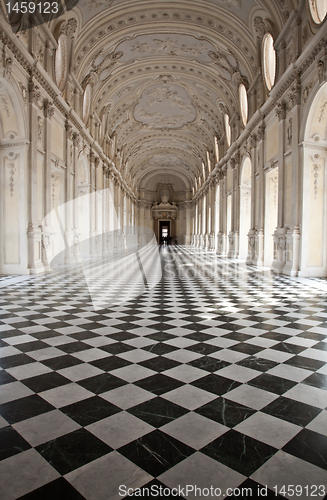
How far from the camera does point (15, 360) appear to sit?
3676 mm

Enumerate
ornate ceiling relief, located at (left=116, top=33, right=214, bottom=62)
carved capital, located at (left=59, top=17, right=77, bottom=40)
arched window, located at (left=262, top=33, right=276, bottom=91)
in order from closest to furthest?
carved capital, located at (left=59, top=17, right=77, bottom=40) < arched window, located at (left=262, top=33, right=276, bottom=91) < ornate ceiling relief, located at (left=116, top=33, right=214, bottom=62)

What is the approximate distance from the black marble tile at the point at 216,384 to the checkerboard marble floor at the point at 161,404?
0.06 feet

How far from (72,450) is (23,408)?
759 millimetres

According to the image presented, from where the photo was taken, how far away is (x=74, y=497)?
1705 millimetres

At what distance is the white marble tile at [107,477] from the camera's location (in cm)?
174

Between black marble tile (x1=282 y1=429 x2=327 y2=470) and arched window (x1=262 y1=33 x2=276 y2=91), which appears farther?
arched window (x1=262 y1=33 x2=276 y2=91)

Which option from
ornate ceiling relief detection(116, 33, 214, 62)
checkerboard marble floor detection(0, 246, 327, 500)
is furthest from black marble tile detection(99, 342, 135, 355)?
ornate ceiling relief detection(116, 33, 214, 62)

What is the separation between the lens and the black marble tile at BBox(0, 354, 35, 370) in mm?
3529

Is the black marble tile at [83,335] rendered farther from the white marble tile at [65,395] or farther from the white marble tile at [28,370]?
the white marble tile at [65,395]

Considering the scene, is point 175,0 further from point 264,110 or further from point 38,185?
point 38,185

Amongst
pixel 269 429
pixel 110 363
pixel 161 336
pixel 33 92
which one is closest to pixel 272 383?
pixel 269 429

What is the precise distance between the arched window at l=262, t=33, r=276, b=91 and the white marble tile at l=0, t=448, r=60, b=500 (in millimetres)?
16140

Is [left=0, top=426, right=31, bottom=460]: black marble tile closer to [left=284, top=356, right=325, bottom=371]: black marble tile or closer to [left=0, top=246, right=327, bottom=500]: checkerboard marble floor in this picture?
[left=0, top=246, right=327, bottom=500]: checkerboard marble floor

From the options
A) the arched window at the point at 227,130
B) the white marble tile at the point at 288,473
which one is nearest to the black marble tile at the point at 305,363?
the white marble tile at the point at 288,473
